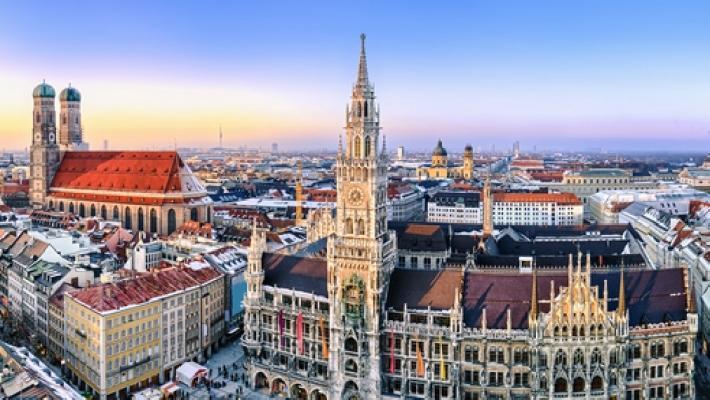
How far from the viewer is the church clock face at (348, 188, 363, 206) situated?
79.9m

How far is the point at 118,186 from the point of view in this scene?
582ft

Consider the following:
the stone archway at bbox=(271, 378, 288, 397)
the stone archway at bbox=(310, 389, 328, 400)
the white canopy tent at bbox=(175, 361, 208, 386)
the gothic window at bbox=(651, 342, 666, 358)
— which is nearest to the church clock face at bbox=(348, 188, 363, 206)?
the stone archway at bbox=(310, 389, 328, 400)

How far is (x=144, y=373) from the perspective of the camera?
88875 millimetres

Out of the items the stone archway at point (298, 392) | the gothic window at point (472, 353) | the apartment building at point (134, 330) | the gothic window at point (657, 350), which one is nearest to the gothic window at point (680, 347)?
the gothic window at point (657, 350)

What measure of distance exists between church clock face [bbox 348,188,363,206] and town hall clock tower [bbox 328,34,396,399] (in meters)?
0.12

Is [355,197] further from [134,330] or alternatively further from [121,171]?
[121,171]

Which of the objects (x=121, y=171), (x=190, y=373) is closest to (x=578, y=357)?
(x=190, y=373)

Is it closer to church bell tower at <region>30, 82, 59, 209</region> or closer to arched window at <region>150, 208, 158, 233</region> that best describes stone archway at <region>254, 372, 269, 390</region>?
arched window at <region>150, 208, 158, 233</region>

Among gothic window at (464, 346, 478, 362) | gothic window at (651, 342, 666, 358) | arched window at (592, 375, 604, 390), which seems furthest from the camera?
gothic window at (651, 342, 666, 358)

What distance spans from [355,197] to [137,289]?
3286 cm


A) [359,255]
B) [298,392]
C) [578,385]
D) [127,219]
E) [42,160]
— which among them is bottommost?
[298,392]

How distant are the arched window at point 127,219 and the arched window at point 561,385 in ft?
418

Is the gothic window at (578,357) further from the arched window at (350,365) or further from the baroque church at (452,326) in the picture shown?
the arched window at (350,365)

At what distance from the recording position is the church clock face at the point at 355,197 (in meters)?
79.9
